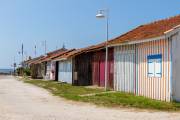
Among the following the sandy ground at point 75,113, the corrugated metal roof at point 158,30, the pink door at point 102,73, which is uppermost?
the corrugated metal roof at point 158,30

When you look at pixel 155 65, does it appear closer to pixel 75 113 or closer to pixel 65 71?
pixel 75 113

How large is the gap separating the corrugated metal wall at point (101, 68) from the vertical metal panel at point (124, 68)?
1247mm

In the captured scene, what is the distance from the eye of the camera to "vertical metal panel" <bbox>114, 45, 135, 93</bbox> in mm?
24641

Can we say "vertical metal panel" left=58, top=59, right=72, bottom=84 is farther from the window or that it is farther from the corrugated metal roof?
the window

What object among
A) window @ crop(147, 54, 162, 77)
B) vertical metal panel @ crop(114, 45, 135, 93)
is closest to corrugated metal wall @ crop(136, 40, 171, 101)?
window @ crop(147, 54, 162, 77)

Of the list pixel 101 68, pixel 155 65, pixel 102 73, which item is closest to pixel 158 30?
pixel 155 65

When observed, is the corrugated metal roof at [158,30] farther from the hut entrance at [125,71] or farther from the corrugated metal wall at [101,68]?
the corrugated metal wall at [101,68]

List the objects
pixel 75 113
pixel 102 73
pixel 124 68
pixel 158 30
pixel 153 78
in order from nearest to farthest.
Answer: pixel 75 113, pixel 153 78, pixel 158 30, pixel 124 68, pixel 102 73

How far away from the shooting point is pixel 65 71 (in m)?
43.5

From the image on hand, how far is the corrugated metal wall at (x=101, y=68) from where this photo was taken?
1152 inches

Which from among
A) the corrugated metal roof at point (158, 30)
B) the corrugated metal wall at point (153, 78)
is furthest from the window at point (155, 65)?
the corrugated metal roof at point (158, 30)

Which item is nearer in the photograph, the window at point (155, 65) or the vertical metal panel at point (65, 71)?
the window at point (155, 65)

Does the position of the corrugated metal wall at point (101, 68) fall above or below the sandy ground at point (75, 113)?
above

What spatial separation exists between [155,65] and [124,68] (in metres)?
4.99
